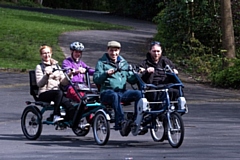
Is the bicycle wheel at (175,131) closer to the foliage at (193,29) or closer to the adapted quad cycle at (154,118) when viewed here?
the adapted quad cycle at (154,118)

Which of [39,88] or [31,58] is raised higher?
[39,88]

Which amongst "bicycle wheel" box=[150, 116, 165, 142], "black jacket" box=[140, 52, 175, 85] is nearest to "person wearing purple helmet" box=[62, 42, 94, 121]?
"black jacket" box=[140, 52, 175, 85]

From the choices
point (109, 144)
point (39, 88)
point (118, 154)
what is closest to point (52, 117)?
point (39, 88)

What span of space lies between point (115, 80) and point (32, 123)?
172 cm

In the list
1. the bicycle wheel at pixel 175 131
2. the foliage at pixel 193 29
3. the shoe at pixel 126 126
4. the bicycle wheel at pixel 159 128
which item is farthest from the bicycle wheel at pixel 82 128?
the foliage at pixel 193 29

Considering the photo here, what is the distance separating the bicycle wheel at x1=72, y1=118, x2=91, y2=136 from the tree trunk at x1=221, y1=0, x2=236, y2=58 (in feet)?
36.1

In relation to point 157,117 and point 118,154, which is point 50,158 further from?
point 157,117

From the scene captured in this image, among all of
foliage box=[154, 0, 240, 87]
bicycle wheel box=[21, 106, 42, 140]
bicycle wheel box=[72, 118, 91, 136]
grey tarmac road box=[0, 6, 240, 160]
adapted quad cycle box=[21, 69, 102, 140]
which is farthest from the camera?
foliage box=[154, 0, 240, 87]

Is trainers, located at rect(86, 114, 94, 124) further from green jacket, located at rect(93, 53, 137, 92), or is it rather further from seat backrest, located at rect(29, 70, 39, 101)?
seat backrest, located at rect(29, 70, 39, 101)

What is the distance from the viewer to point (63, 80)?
12.3 meters

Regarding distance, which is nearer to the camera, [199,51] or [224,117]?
[224,117]

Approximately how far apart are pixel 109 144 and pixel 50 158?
5.34 ft

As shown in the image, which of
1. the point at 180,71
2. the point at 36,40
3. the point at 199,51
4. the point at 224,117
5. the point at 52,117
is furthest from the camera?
the point at 36,40

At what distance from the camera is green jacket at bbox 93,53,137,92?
1153cm
